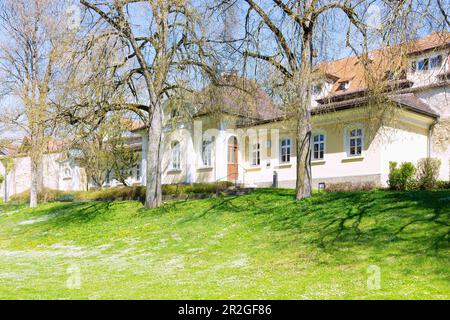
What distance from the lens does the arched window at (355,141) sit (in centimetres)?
2558

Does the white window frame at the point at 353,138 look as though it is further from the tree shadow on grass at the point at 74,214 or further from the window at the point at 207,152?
the tree shadow on grass at the point at 74,214

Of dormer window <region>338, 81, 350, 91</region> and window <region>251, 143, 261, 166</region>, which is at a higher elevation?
dormer window <region>338, 81, 350, 91</region>

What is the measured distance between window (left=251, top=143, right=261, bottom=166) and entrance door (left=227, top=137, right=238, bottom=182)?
1.08m

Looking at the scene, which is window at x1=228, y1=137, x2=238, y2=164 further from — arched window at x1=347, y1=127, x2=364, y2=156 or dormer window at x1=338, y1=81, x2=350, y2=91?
arched window at x1=347, y1=127, x2=364, y2=156

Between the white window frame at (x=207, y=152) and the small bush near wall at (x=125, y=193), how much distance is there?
427cm

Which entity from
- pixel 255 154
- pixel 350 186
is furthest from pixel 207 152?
pixel 350 186

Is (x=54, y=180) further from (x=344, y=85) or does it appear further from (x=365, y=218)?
(x=365, y=218)

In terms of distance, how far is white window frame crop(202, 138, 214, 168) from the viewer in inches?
1203

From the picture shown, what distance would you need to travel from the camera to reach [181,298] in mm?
7617

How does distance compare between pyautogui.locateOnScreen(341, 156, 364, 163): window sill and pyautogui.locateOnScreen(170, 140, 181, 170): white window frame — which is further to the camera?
pyautogui.locateOnScreen(170, 140, 181, 170): white window frame

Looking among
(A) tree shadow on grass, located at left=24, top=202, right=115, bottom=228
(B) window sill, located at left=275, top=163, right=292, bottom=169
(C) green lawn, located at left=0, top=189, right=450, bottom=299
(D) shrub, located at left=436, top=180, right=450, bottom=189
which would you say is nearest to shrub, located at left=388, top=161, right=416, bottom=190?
(D) shrub, located at left=436, top=180, right=450, bottom=189

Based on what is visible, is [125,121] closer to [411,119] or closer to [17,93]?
[17,93]

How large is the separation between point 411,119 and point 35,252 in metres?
19.4

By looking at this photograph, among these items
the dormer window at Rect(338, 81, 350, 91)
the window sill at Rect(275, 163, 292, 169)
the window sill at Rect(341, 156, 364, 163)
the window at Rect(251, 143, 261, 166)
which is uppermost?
the dormer window at Rect(338, 81, 350, 91)
